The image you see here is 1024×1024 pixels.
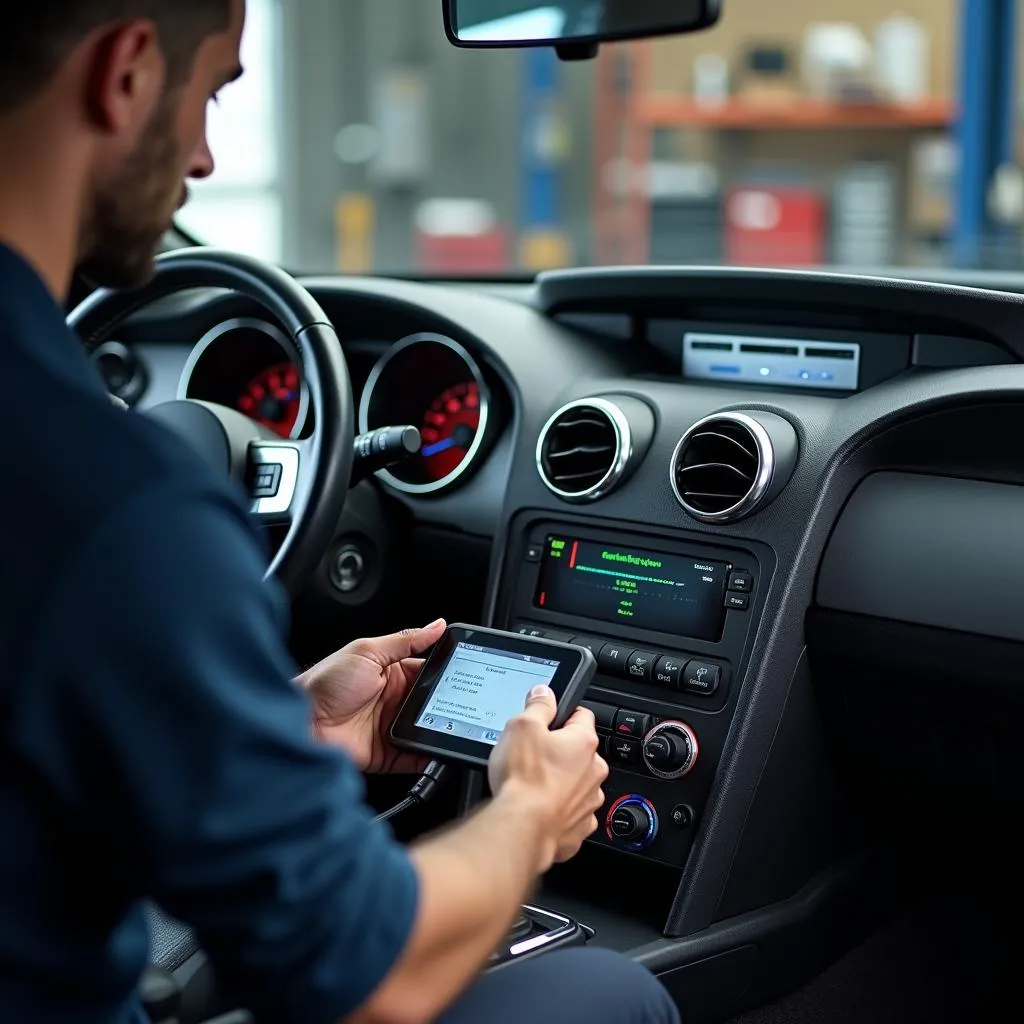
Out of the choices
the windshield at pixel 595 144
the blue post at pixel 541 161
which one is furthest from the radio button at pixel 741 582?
the blue post at pixel 541 161

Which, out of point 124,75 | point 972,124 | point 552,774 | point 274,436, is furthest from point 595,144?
point 124,75

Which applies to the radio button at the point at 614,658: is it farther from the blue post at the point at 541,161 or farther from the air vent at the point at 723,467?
the blue post at the point at 541,161

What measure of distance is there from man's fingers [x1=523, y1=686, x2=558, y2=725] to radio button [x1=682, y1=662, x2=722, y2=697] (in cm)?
48

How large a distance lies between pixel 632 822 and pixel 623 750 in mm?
78

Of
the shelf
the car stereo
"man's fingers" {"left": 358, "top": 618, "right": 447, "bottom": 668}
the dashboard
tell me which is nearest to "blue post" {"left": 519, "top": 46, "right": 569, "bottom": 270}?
the shelf

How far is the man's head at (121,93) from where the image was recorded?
0.79 m

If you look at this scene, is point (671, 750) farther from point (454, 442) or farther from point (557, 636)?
point (454, 442)

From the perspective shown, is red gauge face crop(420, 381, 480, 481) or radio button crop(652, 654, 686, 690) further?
red gauge face crop(420, 381, 480, 481)

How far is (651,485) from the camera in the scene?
1766 millimetres

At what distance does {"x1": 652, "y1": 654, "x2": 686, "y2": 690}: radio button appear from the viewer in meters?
1.68

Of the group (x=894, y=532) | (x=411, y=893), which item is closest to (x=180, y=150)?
(x=411, y=893)

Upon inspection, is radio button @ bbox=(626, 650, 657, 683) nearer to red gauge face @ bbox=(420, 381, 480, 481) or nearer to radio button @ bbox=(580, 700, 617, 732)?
radio button @ bbox=(580, 700, 617, 732)

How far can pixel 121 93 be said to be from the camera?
0.81 meters

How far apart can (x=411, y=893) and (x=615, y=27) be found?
919mm
